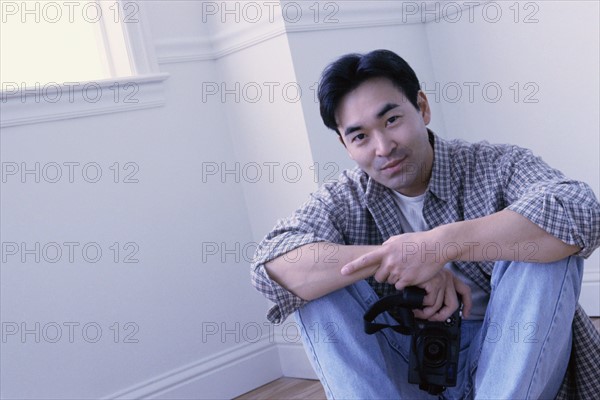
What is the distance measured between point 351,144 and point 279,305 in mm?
406

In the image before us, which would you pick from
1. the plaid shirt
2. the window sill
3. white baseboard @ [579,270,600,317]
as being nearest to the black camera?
the plaid shirt

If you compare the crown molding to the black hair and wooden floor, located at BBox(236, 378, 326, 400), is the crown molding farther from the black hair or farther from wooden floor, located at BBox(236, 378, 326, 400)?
wooden floor, located at BBox(236, 378, 326, 400)

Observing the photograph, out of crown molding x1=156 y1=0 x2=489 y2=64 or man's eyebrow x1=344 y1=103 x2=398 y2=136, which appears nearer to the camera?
man's eyebrow x1=344 y1=103 x2=398 y2=136

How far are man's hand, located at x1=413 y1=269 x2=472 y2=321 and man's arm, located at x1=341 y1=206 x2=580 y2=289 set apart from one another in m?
0.02

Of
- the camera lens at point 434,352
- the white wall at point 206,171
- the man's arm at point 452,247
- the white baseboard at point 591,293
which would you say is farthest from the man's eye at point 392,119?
the white baseboard at point 591,293

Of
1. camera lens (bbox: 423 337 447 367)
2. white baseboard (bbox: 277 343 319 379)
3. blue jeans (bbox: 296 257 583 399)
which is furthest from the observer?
white baseboard (bbox: 277 343 319 379)

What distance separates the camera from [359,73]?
1941 mm

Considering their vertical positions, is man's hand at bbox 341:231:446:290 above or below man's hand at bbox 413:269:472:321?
above

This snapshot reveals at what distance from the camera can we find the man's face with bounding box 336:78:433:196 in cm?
190

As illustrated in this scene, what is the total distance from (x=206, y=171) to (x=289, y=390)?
758 millimetres

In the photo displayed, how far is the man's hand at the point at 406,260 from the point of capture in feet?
5.57

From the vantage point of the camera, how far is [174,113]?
2814mm

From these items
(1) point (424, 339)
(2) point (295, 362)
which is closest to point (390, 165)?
(1) point (424, 339)

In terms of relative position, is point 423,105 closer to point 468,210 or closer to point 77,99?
point 468,210
